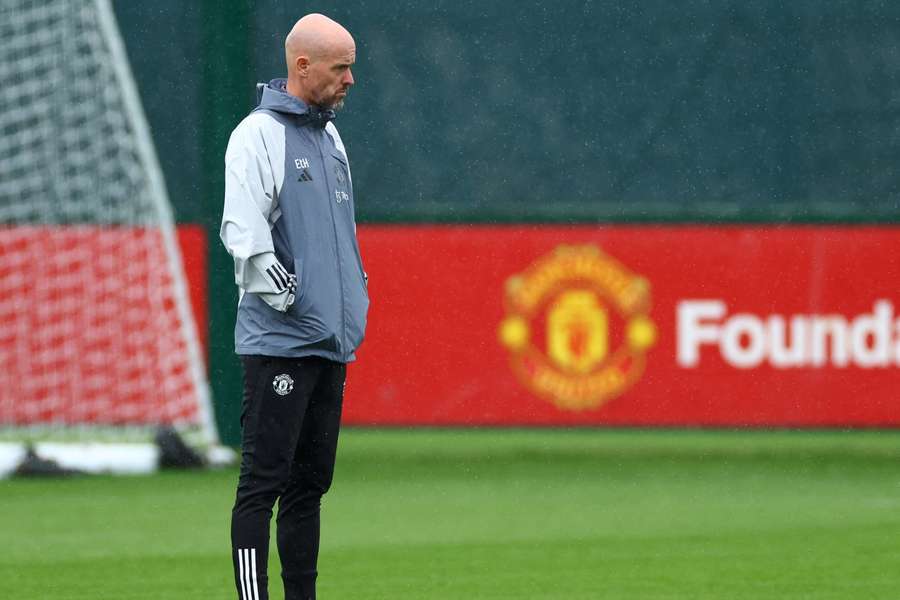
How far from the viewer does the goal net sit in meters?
10.8

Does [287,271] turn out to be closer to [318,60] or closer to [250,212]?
[250,212]

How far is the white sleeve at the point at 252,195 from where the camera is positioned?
17.1 ft

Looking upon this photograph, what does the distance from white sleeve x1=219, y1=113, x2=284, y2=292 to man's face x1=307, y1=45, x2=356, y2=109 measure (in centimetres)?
18

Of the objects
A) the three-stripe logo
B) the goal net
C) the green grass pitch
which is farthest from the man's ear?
the goal net

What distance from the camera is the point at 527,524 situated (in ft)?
26.6

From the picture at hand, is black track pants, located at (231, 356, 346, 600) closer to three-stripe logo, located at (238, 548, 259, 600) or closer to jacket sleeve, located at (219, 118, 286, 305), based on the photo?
three-stripe logo, located at (238, 548, 259, 600)

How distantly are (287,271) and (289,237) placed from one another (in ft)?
0.34

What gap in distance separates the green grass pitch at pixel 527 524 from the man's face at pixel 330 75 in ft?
5.97

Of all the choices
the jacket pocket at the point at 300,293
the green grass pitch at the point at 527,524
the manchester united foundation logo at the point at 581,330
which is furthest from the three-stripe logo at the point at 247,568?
the manchester united foundation logo at the point at 581,330

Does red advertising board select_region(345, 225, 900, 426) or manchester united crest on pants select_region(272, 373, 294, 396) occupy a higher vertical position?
manchester united crest on pants select_region(272, 373, 294, 396)

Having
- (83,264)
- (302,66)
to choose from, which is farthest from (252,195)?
(83,264)

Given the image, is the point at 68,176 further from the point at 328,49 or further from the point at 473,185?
the point at 328,49

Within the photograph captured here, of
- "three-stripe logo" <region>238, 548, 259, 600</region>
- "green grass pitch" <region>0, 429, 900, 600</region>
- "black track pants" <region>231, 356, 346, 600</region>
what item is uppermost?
"black track pants" <region>231, 356, 346, 600</region>

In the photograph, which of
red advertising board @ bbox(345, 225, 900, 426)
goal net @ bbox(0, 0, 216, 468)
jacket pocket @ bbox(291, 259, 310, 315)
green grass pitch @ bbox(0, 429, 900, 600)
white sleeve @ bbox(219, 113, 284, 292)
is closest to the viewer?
white sleeve @ bbox(219, 113, 284, 292)
